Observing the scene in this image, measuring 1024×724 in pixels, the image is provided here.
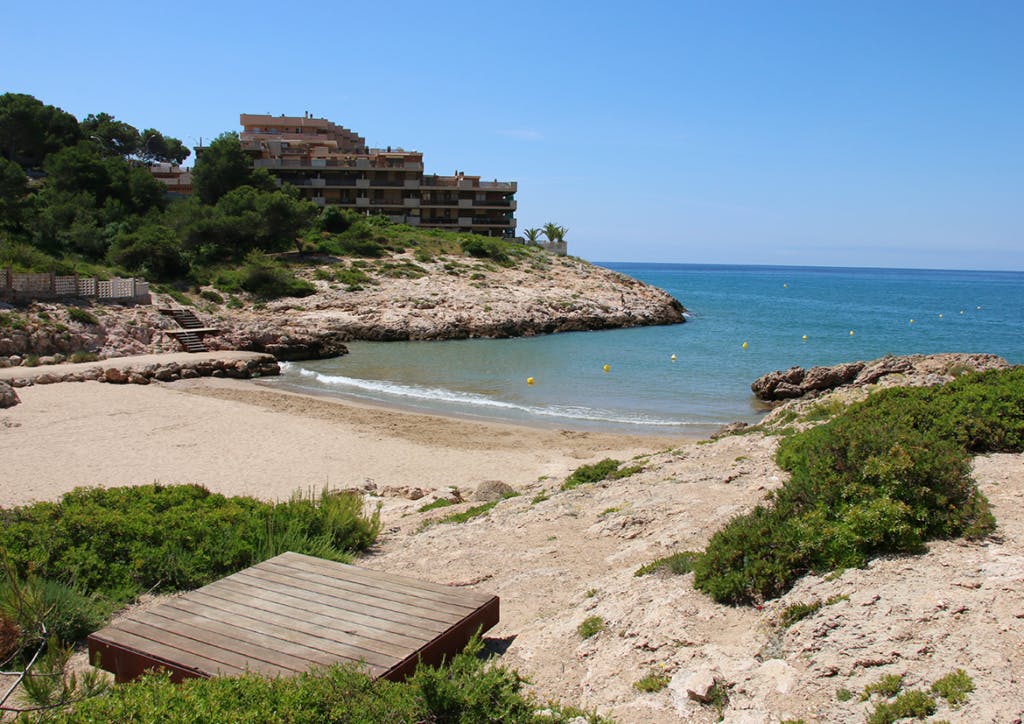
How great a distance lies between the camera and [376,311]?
1869 inches

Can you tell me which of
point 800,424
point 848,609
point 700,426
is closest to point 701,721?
point 848,609

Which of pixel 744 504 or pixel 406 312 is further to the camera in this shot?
pixel 406 312

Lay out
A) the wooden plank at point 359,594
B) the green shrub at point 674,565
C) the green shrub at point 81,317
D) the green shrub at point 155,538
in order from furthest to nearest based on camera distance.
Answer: the green shrub at point 81,317 < the green shrub at point 155,538 < the green shrub at point 674,565 < the wooden plank at point 359,594

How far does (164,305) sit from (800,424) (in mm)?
34403

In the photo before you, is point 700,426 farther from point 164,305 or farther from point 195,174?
point 195,174

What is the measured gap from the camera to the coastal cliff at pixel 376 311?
32.7 m

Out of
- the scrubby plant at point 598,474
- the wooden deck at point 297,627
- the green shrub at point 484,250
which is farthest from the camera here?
the green shrub at point 484,250

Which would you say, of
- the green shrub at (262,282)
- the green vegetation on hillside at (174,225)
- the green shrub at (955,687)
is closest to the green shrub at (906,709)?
the green shrub at (955,687)

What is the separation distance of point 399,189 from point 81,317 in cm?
5128

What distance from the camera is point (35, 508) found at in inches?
349

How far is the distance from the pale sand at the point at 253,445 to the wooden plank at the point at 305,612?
8.21m

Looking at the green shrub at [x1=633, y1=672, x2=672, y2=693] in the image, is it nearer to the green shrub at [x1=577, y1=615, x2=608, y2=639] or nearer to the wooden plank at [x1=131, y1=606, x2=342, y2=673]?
the green shrub at [x1=577, y1=615, x2=608, y2=639]

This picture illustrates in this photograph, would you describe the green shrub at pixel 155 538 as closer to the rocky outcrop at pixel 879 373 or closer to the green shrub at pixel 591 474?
→ the green shrub at pixel 591 474

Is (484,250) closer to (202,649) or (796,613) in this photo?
(796,613)
